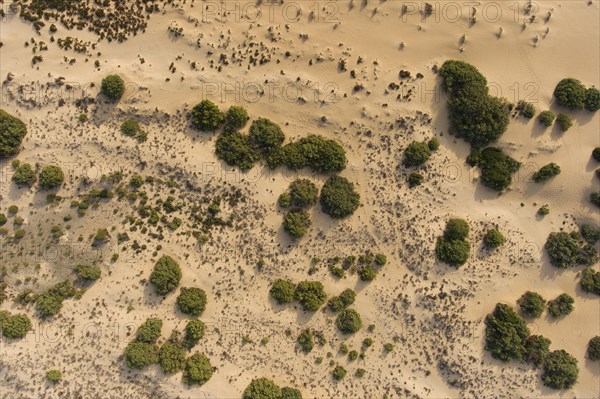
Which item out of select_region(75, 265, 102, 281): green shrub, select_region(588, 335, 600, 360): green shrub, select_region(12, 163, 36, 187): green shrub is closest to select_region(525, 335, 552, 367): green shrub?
select_region(588, 335, 600, 360): green shrub

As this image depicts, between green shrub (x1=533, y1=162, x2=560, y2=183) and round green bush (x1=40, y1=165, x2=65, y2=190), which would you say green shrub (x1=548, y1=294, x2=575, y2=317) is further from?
round green bush (x1=40, y1=165, x2=65, y2=190)

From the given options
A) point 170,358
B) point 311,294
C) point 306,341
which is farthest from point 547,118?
point 170,358

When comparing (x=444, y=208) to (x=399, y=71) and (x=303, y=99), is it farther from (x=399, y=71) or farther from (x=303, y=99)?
(x=303, y=99)

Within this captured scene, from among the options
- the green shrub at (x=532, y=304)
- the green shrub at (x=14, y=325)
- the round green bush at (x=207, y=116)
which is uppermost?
the round green bush at (x=207, y=116)

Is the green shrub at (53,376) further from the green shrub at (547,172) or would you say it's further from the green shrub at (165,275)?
the green shrub at (547,172)

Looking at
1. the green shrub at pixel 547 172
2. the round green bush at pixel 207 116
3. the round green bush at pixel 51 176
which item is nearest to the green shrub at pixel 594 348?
the green shrub at pixel 547 172

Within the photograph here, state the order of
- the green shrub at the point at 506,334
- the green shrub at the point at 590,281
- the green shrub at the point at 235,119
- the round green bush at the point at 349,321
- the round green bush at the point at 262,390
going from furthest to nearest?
1. the green shrub at the point at 590,281
2. the green shrub at the point at 506,334
3. the round green bush at the point at 349,321
4. the green shrub at the point at 235,119
5. the round green bush at the point at 262,390

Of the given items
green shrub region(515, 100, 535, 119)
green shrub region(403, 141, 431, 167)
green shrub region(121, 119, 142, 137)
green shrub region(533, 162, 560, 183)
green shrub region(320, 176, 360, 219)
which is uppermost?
green shrub region(515, 100, 535, 119)
